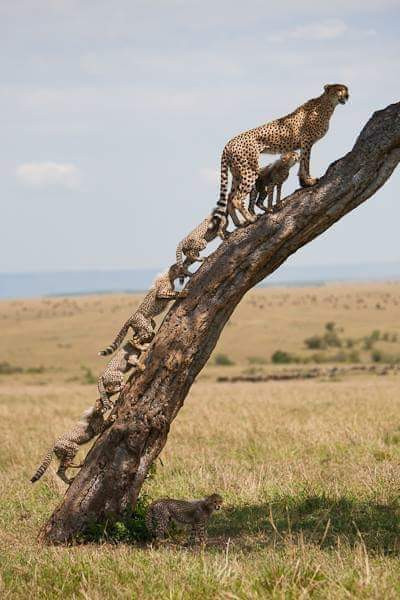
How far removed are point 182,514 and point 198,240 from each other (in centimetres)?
226

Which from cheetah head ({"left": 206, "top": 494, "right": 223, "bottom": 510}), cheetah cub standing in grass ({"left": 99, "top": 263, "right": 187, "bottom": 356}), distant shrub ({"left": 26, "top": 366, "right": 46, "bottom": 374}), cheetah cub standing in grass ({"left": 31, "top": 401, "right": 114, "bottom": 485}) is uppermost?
cheetah cub standing in grass ({"left": 99, "top": 263, "right": 187, "bottom": 356})

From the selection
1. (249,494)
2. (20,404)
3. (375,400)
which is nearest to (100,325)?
(20,404)

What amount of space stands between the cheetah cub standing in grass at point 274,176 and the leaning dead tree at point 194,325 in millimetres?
215

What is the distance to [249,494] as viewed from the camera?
8617mm

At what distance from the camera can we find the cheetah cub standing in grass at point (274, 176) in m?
7.48

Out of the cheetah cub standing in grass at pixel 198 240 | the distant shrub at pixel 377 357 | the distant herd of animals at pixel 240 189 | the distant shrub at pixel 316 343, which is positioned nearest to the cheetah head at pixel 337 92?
the distant herd of animals at pixel 240 189

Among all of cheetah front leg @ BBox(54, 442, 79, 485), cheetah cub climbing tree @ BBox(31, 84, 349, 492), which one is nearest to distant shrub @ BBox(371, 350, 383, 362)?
cheetah front leg @ BBox(54, 442, 79, 485)

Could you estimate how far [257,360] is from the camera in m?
37.8

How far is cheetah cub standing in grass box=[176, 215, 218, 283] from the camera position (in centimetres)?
763

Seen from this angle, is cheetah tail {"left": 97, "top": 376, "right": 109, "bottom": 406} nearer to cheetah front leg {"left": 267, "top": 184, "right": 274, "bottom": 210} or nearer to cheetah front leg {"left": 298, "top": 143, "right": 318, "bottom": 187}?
cheetah front leg {"left": 267, "top": 184, "right": 274, "bottom": 210}

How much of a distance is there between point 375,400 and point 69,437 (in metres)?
8.92

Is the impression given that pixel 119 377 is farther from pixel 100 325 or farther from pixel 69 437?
pixel 100 325

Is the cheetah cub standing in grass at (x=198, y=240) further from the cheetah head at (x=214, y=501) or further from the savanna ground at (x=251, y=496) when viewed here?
the savanna ground at (x=251, y=496)

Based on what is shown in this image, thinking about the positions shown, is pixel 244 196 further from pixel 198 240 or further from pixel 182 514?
pixel 182 514
